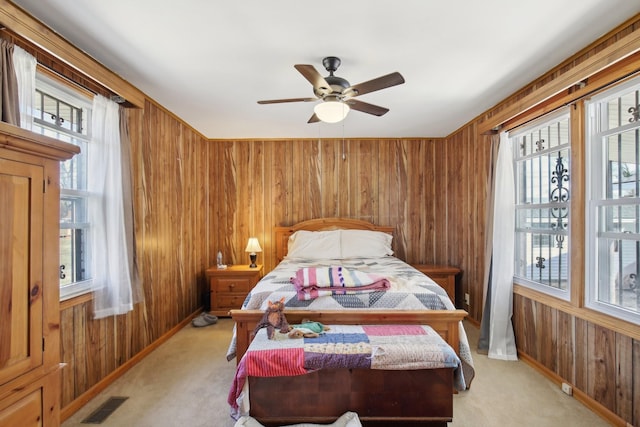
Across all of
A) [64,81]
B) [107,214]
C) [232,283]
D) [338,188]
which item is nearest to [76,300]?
[107,214]

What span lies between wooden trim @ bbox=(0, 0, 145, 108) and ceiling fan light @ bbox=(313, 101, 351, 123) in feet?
4.87

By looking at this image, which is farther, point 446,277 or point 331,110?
point 446,277

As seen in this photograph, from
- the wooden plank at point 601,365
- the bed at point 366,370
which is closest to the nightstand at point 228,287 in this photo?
the bed at point 366,370

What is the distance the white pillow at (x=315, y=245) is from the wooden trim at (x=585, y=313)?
1.97 meters

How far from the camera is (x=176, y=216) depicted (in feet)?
11.7

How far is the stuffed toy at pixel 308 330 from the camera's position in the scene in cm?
196

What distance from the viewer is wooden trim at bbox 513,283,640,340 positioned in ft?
5.86

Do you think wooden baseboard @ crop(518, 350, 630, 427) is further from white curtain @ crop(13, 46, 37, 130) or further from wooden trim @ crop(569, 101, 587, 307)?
white curtain @ crop(13, 46, 37, 130)

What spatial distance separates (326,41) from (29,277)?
6.21ft

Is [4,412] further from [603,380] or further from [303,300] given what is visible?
[603,380]

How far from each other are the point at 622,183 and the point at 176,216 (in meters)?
3.92

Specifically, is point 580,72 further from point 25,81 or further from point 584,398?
point 25,81

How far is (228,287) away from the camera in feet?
12.8

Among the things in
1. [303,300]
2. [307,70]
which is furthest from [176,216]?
[307,70]
